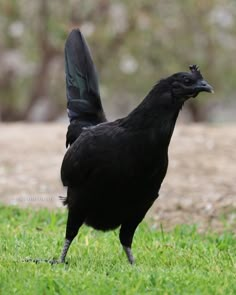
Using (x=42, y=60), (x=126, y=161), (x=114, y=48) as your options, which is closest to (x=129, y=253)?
(x=126, y=161)

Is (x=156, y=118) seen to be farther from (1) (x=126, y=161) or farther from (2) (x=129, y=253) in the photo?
(2) (x=129, y=253)

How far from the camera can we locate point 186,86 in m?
5.27

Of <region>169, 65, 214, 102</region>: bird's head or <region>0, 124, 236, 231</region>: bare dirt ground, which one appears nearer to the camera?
<region>169, 65, 214, 102</region>: bird's head

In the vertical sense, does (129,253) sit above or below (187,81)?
below

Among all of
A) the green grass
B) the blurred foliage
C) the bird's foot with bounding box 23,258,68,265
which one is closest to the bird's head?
the green grass

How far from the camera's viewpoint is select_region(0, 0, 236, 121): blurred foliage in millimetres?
17516

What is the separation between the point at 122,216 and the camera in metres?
5.43

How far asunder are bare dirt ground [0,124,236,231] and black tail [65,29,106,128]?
6.98 ft

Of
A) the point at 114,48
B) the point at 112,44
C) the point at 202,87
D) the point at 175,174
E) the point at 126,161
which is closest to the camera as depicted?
the point at 126,161

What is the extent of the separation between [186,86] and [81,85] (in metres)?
1.24

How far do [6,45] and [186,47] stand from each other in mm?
4050

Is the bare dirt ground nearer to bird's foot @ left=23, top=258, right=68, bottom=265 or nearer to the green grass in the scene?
the green grass

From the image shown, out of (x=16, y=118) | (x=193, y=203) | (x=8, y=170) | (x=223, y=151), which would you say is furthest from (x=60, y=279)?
(x=16, y=118)

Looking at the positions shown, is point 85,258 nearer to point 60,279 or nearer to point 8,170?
point 60,279
